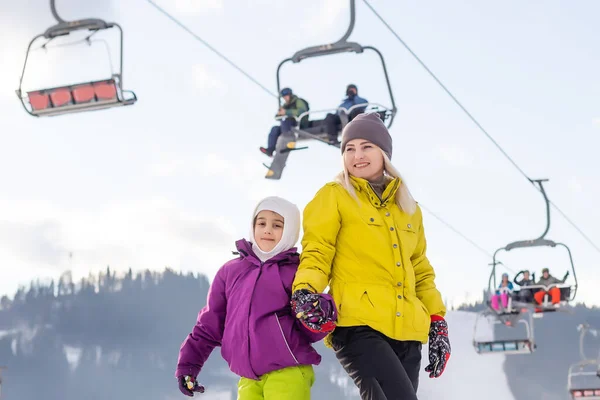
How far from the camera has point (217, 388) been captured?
591 ft

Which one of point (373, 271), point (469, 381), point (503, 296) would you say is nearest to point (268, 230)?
point (373, 271)

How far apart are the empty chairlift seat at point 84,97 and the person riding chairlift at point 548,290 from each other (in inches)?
377

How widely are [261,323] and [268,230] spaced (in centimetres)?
37

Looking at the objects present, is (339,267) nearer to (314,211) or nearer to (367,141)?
(314,211)

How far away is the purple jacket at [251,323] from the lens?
3510 mm

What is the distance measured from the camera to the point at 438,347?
354 centimetres

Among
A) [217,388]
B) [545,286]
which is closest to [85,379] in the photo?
[217,388]

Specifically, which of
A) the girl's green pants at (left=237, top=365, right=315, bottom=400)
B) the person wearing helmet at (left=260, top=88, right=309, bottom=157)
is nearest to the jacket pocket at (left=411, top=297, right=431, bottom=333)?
the girl's green pants at (left=237, top=365, right=315, bottom=400)

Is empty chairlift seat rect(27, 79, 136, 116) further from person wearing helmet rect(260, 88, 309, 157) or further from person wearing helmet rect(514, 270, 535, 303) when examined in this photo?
person wearing helmet rect(514, 270, 535, 303)

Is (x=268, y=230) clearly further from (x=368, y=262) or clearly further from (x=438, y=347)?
(x=438, y=347)

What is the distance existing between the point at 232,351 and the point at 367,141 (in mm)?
916

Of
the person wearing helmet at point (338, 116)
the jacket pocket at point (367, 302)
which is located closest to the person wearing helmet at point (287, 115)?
the person wearing helmet at point (338, 116)

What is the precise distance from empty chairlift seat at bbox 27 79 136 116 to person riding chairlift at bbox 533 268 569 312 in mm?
9580

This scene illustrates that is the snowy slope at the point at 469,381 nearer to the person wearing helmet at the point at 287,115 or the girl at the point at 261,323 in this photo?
the person wearing helmet at the point at 287,115
